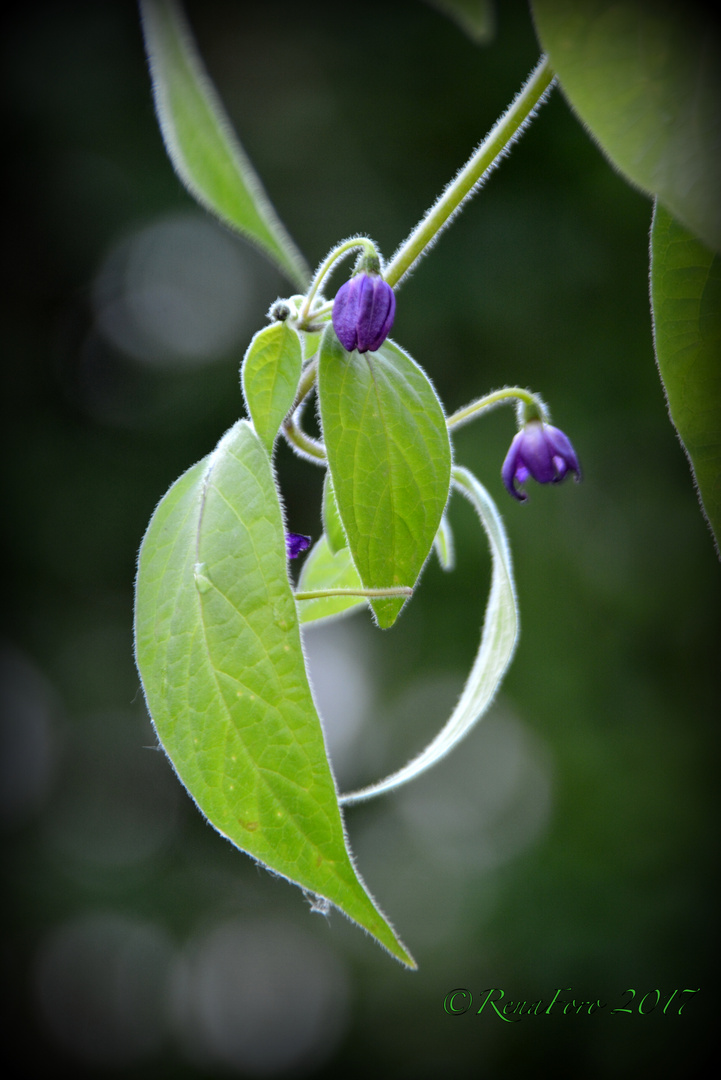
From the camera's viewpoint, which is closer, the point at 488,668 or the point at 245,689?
the point at 245,689

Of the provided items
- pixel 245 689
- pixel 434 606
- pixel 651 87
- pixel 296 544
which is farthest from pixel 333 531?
pixel 434 606

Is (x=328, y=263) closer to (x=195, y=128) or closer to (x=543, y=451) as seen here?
(x=195, y=128)

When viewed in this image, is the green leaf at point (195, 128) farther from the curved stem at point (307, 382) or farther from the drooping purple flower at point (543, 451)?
the drooping purple flower at point (543, 451)

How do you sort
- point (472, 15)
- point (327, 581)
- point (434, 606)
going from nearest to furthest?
point (472, 15)
point (327, 581)
point (434, 606)

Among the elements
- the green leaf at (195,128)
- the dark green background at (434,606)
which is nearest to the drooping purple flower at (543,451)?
the green leaf at (195,128)

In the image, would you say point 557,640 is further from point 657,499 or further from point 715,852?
point 715,852

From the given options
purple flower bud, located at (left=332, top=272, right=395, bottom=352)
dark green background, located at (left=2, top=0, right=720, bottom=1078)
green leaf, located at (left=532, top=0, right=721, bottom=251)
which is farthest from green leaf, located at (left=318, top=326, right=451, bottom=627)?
dark green background, located at (left=2, top=0, right=720, bottom=1078)
